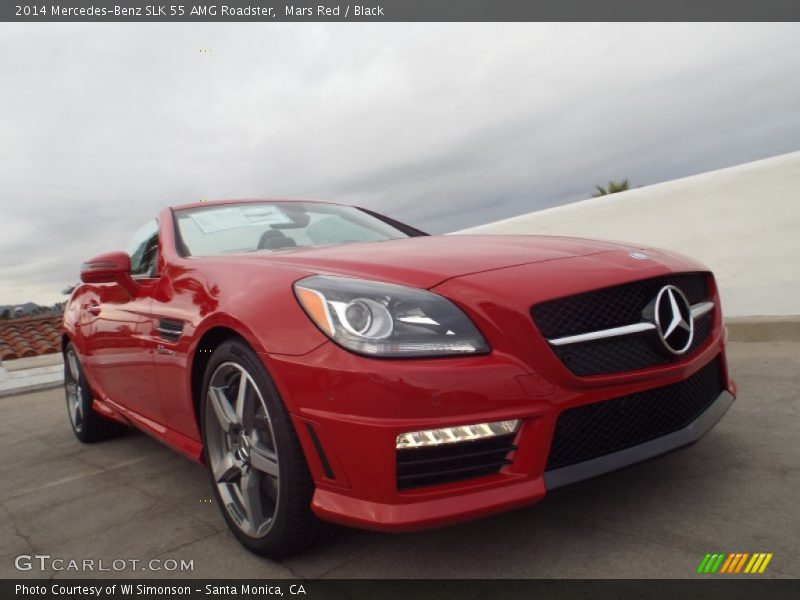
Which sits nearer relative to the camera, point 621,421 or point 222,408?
point 621,421

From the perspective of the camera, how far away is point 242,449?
2.32 metres

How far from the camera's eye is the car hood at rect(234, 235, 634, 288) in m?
2.01

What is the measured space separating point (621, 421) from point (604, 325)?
29 centimetres

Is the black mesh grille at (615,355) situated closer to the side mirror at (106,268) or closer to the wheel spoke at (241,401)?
the wheel spoke at (241,401)

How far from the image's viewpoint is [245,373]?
2.14m

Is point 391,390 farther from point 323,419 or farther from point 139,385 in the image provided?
point 139,385

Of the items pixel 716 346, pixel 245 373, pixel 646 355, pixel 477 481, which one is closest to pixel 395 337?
pixel 477 481

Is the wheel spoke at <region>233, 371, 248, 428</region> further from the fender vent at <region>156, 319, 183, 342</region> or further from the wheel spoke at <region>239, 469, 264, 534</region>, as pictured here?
the fender vent at <region>156, 319, 183, 342</region>

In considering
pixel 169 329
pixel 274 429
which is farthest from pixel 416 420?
pixel 169 329

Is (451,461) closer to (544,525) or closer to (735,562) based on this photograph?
(544,525)

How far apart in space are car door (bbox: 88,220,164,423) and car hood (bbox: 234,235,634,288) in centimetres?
75

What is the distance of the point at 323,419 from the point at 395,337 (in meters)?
0.31

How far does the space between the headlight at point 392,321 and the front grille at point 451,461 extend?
10.0 inches


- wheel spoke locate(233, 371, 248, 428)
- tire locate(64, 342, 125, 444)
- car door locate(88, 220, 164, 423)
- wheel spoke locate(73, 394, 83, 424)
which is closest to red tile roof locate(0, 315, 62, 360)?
tire locate(64, 342, 125, 444)
